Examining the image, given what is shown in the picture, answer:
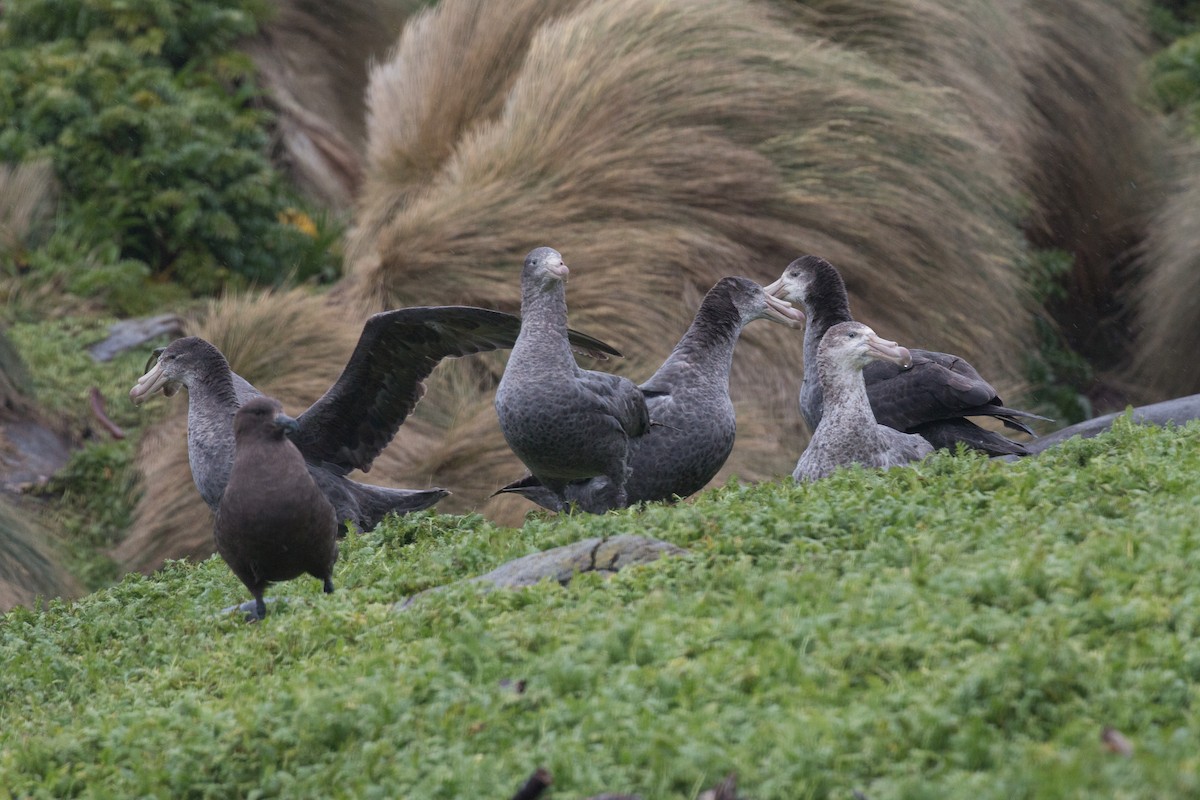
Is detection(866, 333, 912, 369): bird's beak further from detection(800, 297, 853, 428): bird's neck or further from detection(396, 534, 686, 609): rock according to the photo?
detection(396, 534, 686, 609): rock

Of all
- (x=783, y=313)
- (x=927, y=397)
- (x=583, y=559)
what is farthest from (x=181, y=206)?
(x=583, y=559)

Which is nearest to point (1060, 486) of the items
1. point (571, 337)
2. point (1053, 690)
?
point (1053, 690)

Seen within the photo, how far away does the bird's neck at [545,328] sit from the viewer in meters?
6.85

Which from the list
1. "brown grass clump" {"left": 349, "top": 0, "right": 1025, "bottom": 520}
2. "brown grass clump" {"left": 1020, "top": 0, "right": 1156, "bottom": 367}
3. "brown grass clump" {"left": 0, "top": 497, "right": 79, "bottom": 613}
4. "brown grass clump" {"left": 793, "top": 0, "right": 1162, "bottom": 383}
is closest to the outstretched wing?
"brown grass clump" {"left": 0, "top": 497, "right": 79, "bottom": 613}

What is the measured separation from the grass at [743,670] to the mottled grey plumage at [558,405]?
26.3 inches

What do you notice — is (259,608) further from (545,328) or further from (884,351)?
(884,351)

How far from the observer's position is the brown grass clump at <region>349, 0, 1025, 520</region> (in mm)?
10648

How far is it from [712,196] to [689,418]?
407 centimetres

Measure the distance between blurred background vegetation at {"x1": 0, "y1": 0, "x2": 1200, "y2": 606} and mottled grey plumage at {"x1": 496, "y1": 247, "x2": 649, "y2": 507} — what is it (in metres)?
5.97

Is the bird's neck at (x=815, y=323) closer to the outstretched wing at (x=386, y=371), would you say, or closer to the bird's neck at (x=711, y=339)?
the bird's neck at (x=711, y=339)

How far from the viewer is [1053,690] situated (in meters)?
3.81

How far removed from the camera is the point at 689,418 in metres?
7.26

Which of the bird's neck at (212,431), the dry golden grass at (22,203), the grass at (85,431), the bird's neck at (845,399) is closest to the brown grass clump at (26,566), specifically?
the grass at (85,431)

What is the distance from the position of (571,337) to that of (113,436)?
5.64m
